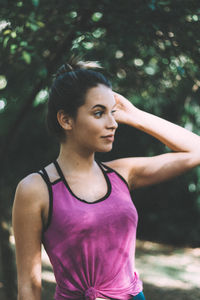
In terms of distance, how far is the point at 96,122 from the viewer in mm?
1914

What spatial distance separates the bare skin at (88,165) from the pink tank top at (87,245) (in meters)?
0.07

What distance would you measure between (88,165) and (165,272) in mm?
5390

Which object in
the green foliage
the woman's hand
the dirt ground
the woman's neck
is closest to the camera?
A: the woman's neck

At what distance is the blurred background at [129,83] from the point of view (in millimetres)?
2834

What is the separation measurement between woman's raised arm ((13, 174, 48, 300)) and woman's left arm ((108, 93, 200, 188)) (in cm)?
53

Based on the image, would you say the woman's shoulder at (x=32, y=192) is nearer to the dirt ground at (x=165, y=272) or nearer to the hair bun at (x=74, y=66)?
the hair bun at (x=74, y=66)

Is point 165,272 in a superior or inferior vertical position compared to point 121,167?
inferior

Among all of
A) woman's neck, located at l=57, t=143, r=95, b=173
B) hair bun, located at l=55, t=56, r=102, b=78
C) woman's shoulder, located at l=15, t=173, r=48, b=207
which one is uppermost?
hair bun, located at l=55, t=56, r=102, b=78

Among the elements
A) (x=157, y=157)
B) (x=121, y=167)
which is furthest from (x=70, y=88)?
(x=157, y=157)

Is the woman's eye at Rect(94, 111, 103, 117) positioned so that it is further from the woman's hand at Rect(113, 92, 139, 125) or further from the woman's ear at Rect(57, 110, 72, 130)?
the woman's hand at Rect(113, 92, 139, 125)

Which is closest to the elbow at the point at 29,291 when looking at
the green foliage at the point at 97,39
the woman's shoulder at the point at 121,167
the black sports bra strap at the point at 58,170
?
the black sports bra strap at the point at 58,170

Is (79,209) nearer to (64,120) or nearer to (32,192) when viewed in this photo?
(32,192)

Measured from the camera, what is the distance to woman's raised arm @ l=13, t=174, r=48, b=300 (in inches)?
71.1

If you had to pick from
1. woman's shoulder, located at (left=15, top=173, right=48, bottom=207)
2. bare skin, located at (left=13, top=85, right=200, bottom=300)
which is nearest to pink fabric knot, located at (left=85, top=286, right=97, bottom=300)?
bare skin, located at (left=13, top=85, right=200, bottom=300)
